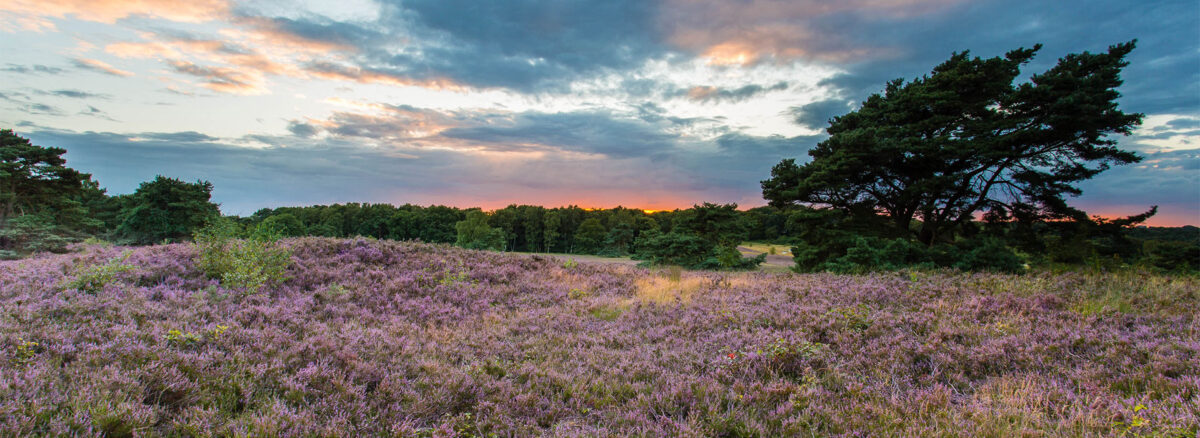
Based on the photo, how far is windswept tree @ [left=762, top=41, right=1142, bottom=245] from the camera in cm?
1820

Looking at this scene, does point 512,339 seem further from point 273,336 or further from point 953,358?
point 953,358

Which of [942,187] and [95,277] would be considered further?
[942,187]

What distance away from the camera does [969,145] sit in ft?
63.6

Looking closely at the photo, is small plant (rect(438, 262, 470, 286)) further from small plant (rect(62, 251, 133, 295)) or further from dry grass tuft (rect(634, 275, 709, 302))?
small plant (rect(62, 251, 133, 295))

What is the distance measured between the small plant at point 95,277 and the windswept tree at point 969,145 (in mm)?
24336

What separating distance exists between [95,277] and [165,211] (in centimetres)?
3032

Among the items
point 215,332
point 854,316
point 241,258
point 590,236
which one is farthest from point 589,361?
point 590,236

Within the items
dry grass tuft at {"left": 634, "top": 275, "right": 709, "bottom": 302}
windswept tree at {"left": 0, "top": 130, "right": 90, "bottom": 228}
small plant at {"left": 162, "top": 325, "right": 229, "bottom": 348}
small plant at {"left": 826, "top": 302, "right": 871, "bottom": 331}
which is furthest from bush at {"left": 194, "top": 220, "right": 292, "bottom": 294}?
windswept tree at {"left": 0, "top": 130, "right": 90, "bottom": 228}

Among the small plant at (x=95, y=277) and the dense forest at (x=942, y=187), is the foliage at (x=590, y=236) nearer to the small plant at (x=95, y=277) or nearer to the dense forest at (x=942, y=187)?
the dense forest at (x=942, y=187)

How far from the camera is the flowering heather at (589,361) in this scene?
3793 millimetres

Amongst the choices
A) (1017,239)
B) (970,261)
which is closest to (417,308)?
(970,261)

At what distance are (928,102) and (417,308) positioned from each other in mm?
25077

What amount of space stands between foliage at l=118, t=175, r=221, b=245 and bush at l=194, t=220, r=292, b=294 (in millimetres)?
23555

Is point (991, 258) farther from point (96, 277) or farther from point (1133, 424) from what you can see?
point (96, 277)
